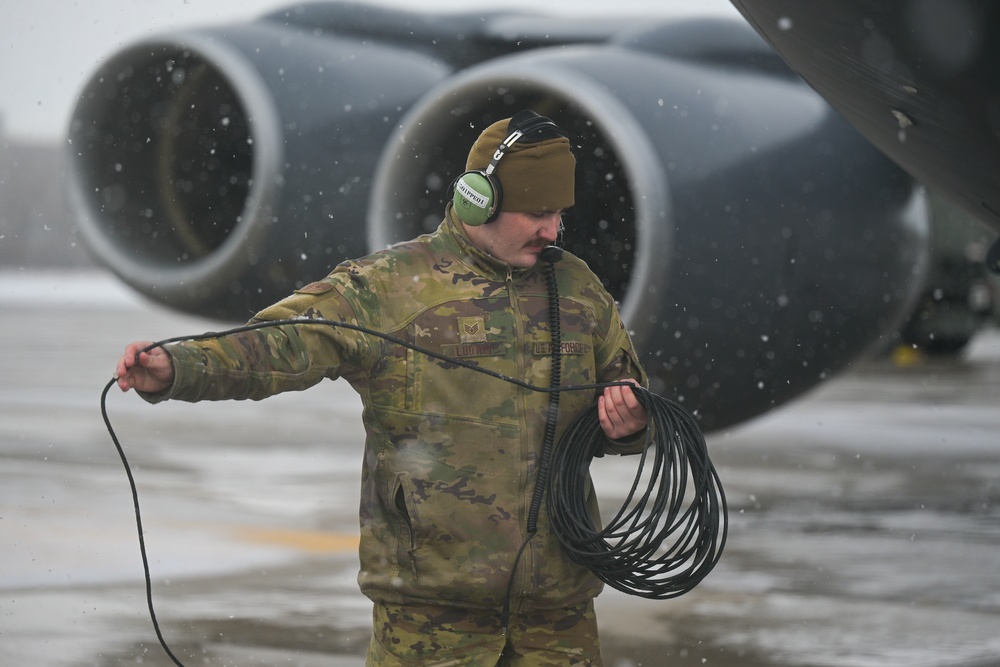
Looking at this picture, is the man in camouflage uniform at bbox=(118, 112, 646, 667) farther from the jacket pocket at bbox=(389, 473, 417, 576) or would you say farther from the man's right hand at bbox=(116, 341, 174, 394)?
the man's right hand at bbox=(116, 341, 174, 394)

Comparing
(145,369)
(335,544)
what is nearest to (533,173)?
(145,369)

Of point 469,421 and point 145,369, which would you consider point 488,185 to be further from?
point 145,369

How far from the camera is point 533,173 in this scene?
238 centimetres

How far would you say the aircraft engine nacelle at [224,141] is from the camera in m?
7.23

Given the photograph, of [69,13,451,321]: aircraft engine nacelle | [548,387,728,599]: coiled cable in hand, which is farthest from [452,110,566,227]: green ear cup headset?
[69,13,451,321]: aircraft engine nacelle

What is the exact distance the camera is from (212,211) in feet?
26.4

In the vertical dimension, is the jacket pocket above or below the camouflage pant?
above

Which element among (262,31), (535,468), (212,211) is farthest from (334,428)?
(535,468)

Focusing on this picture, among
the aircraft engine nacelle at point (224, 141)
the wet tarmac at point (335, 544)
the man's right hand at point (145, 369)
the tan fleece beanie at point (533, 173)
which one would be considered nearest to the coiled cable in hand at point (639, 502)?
the tan fleece beanie at point (533, 173)

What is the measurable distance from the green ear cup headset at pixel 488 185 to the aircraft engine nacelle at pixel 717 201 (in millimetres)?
2998

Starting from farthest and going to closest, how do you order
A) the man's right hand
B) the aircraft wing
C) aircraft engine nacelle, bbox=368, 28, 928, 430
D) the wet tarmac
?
aircraft engine nacelle, bbox=368, 28, 928, 430, the wet tarmac, the aircraft wing, the man's right hand

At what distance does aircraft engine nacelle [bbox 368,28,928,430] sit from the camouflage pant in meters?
3.02

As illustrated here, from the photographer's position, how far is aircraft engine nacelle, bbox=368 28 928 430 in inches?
216

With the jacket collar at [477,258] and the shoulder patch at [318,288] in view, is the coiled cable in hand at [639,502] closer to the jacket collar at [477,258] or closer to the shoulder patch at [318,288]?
the jacket collar at [477,258]
